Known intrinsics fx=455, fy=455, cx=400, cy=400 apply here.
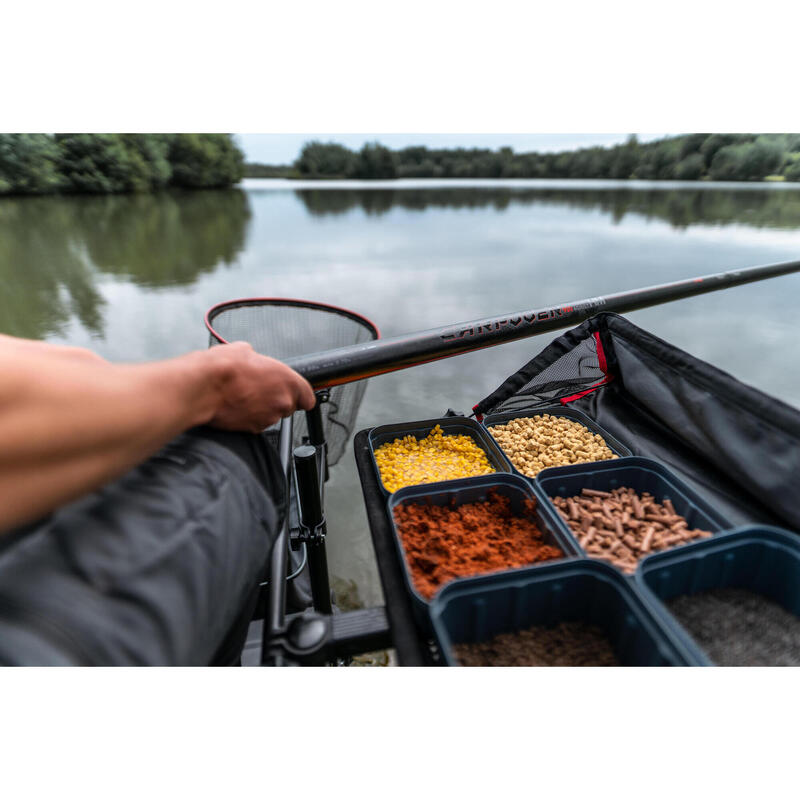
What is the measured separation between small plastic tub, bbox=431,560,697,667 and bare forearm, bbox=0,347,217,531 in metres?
0.50

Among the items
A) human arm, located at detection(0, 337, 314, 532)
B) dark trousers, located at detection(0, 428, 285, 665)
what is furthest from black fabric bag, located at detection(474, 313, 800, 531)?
human arm, located at detection(0, 337, 314, 532)

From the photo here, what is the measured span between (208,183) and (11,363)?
53527mm

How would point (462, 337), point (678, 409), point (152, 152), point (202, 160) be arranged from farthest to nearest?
point (202, 160)
point (152, 152)
point (678, 409)
point (462, 337)

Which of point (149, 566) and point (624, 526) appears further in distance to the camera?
point (624, 526)

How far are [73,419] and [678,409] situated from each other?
1337 mm

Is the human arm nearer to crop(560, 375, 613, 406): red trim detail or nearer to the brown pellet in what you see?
the brown pellet

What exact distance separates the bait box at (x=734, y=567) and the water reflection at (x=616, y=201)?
61.0ft

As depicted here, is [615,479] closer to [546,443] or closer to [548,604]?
[546,443]

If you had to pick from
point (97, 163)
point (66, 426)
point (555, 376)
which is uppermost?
point (97, 163)

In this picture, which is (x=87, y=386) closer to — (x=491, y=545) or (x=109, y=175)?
(x=491, y=545)

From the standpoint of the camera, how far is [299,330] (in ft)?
6.88

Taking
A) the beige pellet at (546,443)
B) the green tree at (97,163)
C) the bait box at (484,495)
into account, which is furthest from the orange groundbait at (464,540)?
the green tree at (97,163)

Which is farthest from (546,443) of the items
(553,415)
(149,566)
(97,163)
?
(97,163)

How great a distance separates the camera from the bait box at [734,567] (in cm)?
82
